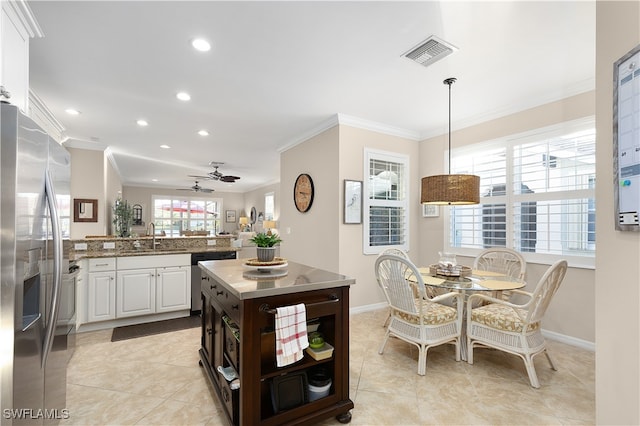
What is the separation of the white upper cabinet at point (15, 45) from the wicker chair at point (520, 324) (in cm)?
356

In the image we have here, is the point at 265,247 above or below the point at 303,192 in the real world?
below

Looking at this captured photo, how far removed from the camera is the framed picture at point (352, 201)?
3996 millimetres

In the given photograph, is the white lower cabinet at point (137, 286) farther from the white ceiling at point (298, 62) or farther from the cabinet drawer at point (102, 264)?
the white ceiling at point (298, 62)

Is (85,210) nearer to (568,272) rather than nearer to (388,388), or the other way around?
(388,388)

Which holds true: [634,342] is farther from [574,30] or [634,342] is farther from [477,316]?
[574,30]

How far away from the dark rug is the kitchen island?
5.98 feet

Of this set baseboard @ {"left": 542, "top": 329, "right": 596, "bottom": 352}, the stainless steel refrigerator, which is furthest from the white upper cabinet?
baseboard @ {"left": 542, "top": 329, "right": 596, "bottom": 352}

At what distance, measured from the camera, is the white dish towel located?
1.57 metres

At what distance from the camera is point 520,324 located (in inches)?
90.4

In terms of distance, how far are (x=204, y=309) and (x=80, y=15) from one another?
2314mm

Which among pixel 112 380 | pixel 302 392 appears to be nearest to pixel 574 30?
pixel 302 392

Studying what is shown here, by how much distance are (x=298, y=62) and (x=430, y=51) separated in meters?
1.11

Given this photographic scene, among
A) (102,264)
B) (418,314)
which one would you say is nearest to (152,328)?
(102,264)

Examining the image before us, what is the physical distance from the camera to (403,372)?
248cm
